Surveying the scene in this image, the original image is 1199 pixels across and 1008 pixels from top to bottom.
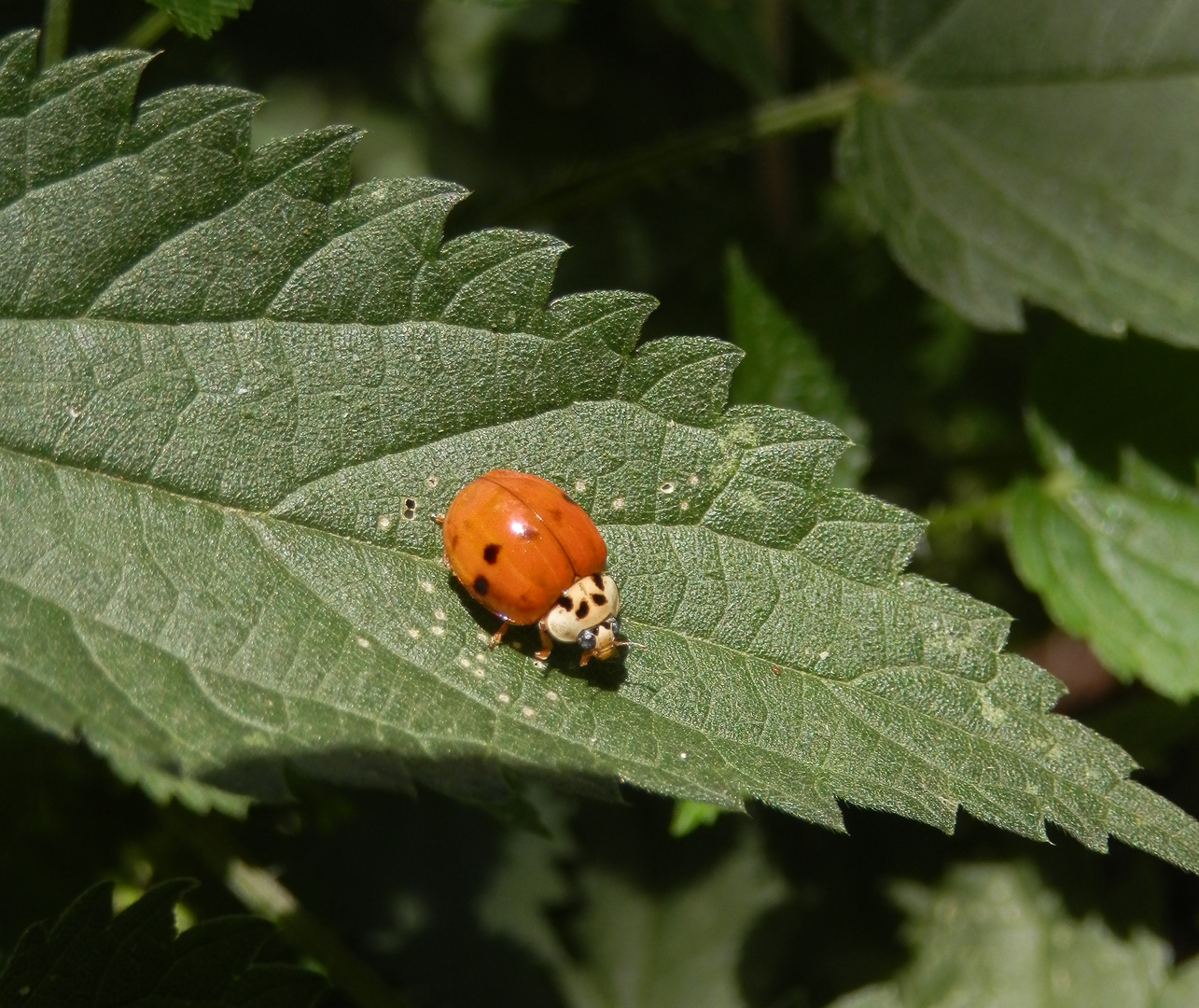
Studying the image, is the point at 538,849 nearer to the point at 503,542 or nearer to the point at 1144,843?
the point at 503,542

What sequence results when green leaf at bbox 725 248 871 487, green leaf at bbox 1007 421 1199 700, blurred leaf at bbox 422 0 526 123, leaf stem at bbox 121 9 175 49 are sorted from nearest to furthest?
leaf stem at bbox 121 9 175 49 < green leaf at bbox 1007 421 1199 700 < green leaf at bbox 725 248 871 487 < blurred leaf at bbox 422 0 526 123

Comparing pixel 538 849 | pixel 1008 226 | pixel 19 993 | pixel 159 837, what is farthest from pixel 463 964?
pixel 1008 226

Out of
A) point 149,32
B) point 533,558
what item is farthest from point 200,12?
point 533,558

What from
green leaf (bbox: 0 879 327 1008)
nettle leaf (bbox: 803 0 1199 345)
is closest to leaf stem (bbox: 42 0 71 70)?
green leaf (bbox: 0 879 327 1008)

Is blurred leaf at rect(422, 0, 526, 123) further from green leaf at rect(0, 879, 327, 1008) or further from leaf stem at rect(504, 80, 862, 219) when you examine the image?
green leaf at rect(0, 879, 327, 1008)

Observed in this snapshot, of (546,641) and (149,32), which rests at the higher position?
(149,32)

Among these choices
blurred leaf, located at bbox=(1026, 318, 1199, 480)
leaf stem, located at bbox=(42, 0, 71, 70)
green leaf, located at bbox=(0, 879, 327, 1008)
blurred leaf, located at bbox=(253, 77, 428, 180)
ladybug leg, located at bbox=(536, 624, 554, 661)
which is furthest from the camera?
blurred leaf, located at bbox=(253, 77, 428, 180)

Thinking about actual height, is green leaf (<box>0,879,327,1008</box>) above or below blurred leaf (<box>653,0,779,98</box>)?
below

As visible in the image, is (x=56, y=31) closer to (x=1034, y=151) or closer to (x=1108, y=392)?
(x=1034, y=151)
